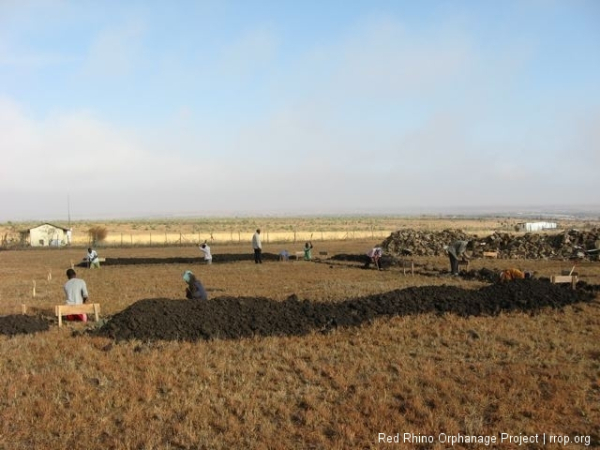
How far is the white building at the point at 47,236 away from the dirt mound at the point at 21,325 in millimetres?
48555

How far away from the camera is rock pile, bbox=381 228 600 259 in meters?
32.8

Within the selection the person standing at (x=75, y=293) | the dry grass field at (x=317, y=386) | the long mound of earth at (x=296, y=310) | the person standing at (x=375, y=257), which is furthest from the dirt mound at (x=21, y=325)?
the person standing at (x=375, y=257)

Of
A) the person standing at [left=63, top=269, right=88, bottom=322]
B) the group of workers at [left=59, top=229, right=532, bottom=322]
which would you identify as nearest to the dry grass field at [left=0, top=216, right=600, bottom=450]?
the person standing at [left=63, top=269, right=88, bottom=322]

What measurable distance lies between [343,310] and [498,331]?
3.60 meters

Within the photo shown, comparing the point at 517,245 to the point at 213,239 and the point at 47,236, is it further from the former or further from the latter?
the point at 47,236

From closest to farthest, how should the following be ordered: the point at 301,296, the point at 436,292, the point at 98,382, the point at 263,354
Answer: the point at 98,382
the point at 263,354
the point at 436,292
the point at 301,296

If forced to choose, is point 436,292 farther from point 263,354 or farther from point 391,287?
point 263,354

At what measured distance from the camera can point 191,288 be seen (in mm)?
14000

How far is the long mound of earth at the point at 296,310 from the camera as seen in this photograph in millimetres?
11766

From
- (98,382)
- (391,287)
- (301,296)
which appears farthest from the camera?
(391,287)

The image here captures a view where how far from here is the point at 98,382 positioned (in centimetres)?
870

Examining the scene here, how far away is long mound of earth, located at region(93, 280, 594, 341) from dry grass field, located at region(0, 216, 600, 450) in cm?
51

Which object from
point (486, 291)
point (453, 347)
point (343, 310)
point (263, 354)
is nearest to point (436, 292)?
point (486, 291)

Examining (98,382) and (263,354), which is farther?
(263,354)
